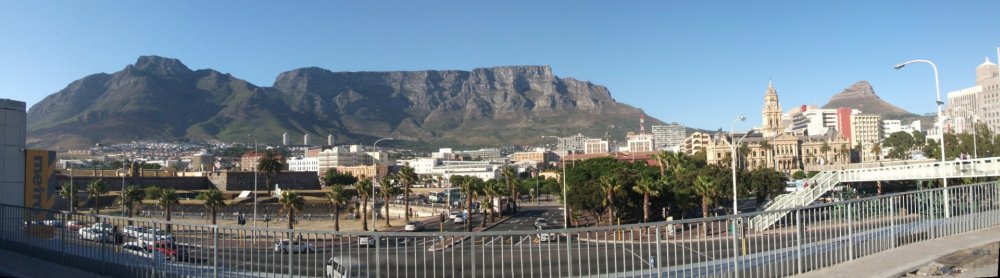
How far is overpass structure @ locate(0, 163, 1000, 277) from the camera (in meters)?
11.0

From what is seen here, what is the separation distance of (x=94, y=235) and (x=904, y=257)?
1684 centimetres

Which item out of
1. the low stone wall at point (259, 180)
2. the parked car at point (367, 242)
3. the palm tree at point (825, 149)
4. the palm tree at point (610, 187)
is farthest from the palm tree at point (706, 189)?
the palm tree at point (825, 149)

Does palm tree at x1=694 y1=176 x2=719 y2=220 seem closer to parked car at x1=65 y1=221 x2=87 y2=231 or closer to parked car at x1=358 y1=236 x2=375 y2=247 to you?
parked car at x1=358 y1=236 x2=375 y2=247

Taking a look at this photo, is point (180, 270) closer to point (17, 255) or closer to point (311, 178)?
point (17, 255)

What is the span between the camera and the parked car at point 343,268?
11.1 metres

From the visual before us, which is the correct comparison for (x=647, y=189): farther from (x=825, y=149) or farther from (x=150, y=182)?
(x=825, y=149)

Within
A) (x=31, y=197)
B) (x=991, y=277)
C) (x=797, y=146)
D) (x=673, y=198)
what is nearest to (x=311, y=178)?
(x=673, y=198)

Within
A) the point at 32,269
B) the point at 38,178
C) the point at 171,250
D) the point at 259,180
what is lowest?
the point at 32,269

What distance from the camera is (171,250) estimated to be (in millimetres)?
12867

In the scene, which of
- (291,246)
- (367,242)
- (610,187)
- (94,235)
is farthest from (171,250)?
(610,187)

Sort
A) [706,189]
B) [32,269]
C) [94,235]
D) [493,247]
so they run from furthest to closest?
[706,189], [32,269], [94,235], [493,247]

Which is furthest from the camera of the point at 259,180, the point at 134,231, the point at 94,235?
the point at 259,180

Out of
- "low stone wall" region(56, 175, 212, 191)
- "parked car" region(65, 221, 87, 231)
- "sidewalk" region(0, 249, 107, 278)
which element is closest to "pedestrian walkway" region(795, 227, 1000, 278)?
"sidewalk" region(0, 249, 107, 278)

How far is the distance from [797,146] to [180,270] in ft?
626
